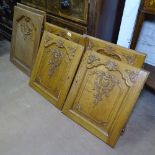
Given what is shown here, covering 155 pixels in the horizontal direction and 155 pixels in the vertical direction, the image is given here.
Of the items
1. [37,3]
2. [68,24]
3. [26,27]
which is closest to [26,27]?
[26,27]

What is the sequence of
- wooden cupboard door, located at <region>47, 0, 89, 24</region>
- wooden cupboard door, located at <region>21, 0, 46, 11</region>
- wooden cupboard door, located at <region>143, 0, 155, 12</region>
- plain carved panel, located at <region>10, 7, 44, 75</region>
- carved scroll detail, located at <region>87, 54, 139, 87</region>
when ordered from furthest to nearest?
wooden cupboard door, located at <region>21, 0, 46, 11</region>, plain carved panel, located at <region>10, 7, 44, 75</region>, wooden cupboard door, located at <region>47, 0, 89, 24</region>, wooden cupboard door, located at <region>143, 0, 155, 12</region>, carved scroll detail, located at <region>87, 54, 139, 87</region>

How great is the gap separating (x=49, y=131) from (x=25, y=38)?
1029 mm

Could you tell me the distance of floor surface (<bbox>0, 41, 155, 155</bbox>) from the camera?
1.35 m

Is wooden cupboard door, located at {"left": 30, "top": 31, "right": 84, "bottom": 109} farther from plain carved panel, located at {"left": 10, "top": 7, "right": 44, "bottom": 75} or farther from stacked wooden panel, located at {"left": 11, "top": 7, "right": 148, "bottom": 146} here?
plain carved panel, located at {"left": 10, "top": 7, "right": 44, "bottom": 75}

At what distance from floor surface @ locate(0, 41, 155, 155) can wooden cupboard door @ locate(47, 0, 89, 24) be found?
0.74m

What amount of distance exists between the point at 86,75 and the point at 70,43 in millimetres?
292

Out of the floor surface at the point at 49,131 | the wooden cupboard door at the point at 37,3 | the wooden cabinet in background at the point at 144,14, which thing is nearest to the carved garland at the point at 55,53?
the floor surface at the point at 49,131

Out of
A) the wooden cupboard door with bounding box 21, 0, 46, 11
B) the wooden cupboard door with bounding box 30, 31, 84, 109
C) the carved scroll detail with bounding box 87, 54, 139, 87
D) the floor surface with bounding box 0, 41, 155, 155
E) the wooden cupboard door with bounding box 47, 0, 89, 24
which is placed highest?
the wooden cupboard door with bounding box 47, 0, 89, 24

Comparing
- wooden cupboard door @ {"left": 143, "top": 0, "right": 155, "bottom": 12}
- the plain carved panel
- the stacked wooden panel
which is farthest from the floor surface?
wooden cupboard door @ {"left": 143, "top": 0, "right": 155, "bottom": 12}

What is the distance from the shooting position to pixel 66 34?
1.70m

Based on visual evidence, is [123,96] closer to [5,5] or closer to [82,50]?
[82,50]

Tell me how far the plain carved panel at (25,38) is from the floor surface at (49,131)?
1.11 ft

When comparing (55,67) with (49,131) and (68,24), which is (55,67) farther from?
(49,131)

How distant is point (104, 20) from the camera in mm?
1772
